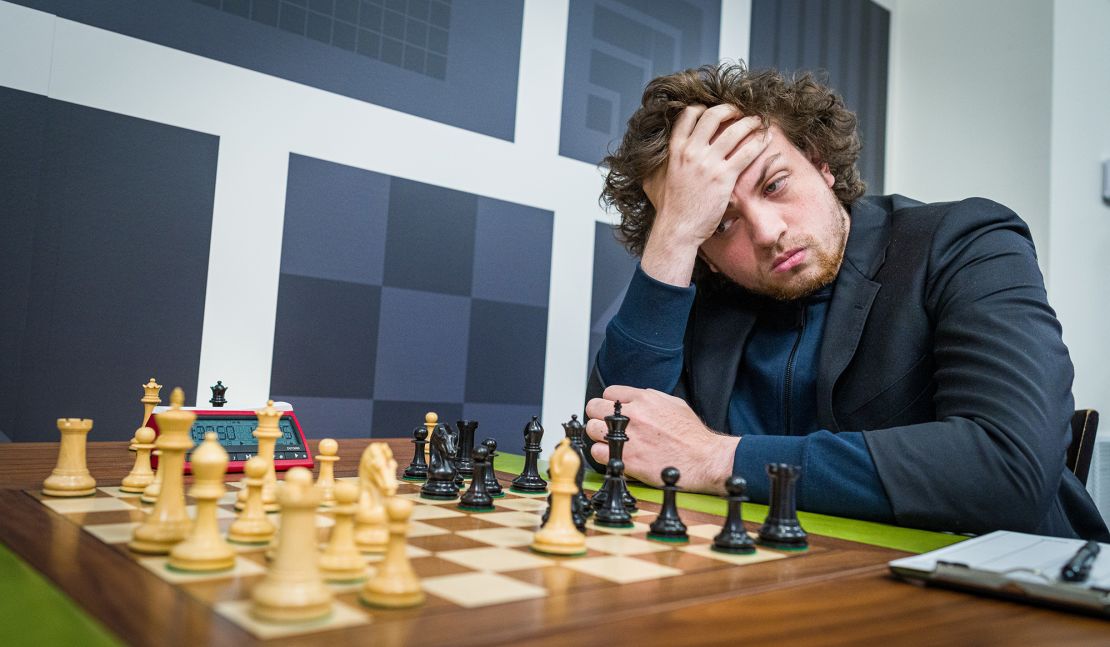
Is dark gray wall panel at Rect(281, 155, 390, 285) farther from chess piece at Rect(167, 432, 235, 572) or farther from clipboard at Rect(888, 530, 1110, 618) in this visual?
clipboard at Rect(888, 530, 1110, 618)

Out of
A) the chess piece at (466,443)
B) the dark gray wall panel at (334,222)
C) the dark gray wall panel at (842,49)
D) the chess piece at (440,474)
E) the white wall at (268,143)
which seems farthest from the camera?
the dark gray wall panel at (842,49)

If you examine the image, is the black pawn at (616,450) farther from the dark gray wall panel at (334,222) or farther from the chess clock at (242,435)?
the dark gray wall panel at (334,222)

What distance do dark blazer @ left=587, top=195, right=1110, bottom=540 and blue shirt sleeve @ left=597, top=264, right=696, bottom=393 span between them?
0.36 feet

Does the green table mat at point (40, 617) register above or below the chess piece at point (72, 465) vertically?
Result: below

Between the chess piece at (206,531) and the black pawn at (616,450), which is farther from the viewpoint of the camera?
the black pawn at (616,450)

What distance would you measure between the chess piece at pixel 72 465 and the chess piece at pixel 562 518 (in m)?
0.67

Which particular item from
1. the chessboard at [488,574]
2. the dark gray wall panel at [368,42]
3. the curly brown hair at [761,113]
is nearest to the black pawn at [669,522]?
the chessboard at [488,574]

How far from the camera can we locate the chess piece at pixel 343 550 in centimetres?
75

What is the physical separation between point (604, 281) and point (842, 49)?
6.88 ft

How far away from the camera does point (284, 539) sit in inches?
25.9

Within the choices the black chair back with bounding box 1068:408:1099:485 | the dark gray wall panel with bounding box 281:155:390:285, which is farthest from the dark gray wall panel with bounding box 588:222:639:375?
the black chair back with bounding box 1068:408:1099:485

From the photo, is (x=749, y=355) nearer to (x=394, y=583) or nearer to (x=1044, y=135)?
(x=394, y=583)

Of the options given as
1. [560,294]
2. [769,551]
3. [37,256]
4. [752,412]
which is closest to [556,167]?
[560,294]

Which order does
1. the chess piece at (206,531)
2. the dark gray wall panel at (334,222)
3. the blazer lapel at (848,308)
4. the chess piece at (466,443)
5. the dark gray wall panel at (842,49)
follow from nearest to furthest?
the chess piece at (206,531)
the chess piece at (466,443)
the blazer lapel at (848,308)
the dark gray wall panel at (334,222)
the dark gray wall panel at (842,49)
